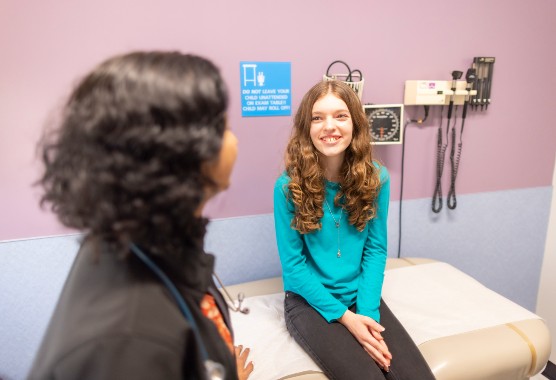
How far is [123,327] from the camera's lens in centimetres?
46

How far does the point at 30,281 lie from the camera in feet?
4.75

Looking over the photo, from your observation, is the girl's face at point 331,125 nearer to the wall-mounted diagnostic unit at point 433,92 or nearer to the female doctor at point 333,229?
the female doctor at point 333,229

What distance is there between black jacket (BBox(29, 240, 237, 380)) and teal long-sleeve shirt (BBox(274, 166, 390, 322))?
0.72 m

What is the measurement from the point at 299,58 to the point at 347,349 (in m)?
1.17

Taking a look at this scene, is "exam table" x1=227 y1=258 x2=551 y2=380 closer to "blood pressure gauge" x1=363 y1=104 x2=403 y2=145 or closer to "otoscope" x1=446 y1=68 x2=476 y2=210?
"otoscope" x1=446 y1=68 x2=476 y2=210

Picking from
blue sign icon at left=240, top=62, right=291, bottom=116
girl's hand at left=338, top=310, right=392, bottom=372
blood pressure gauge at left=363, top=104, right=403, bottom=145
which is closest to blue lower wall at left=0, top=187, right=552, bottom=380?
blood pressure gauge at left=363, top=104, right=403, bottom=145

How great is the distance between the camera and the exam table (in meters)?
1.17

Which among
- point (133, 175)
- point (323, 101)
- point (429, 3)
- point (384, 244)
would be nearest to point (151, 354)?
point (133, 175)

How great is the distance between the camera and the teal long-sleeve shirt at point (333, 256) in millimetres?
1264

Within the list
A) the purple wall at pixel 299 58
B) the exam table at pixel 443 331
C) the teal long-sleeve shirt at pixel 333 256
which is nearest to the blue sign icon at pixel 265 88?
the purple wall at pixel 299 58

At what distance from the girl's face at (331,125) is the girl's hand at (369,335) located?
0.57m

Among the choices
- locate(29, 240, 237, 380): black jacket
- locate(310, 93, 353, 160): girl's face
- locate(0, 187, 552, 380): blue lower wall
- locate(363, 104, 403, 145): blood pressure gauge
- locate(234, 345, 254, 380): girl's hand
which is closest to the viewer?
locate(29, 240, 237, 380): black jacket

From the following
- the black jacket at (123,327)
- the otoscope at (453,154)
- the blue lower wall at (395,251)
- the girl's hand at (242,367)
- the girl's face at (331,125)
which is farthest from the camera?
the otoscope at (453,154)

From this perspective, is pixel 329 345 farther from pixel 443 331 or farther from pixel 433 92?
pixel 433 92
